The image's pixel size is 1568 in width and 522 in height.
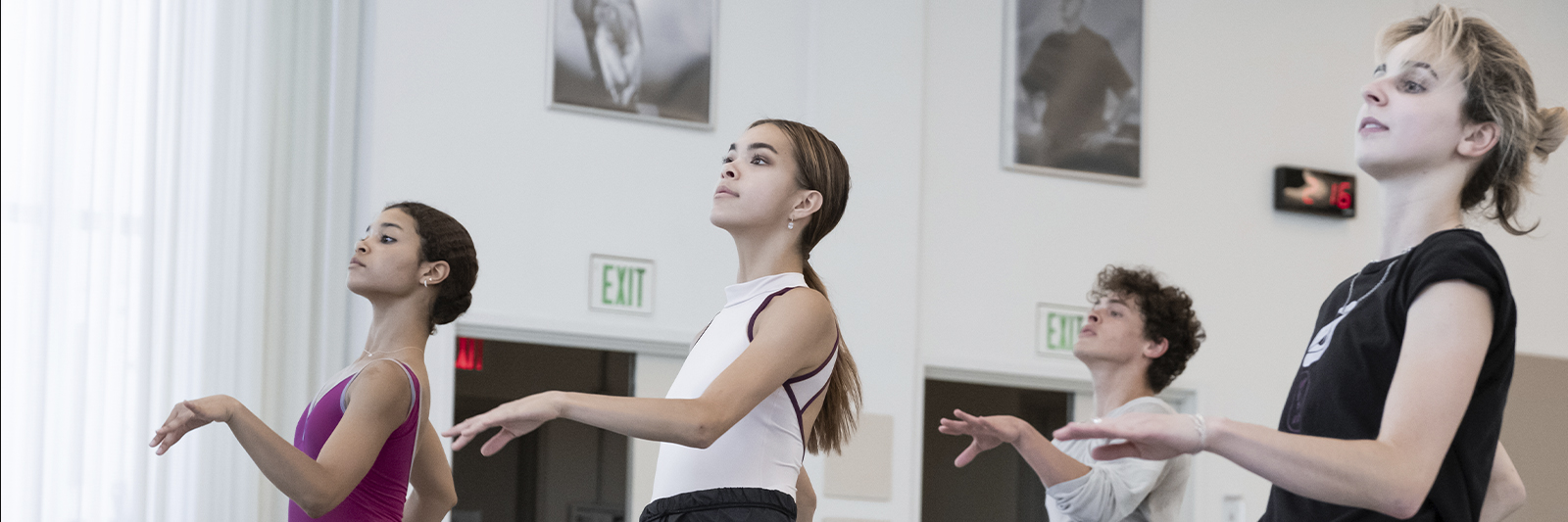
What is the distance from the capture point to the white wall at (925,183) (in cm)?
553

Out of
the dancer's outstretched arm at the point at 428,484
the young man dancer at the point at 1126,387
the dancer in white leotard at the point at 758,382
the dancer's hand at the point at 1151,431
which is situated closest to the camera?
the dancer's hand at the point at 1151,431

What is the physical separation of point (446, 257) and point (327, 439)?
46 centimetres

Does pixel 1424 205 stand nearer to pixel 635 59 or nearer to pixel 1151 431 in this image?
pixel 1151 431

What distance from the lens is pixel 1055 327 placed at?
242 inches

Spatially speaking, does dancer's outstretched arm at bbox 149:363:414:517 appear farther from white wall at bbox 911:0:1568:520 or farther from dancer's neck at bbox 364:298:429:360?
white wall at bbox 911:0:1568:520

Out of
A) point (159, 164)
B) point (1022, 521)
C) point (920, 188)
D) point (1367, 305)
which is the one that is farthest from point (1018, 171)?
point (1367, 305)

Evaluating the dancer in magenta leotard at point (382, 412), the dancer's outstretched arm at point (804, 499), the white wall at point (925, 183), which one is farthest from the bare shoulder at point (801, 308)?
the white wall at point (925, 183)

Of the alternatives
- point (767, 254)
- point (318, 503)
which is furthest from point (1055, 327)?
point (318, 503)

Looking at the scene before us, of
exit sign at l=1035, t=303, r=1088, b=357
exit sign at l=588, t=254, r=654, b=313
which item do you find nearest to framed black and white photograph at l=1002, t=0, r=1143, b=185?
exit sign at l=1035, t=303, r=1088, b=357

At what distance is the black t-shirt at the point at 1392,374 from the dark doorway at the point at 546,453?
446 cm

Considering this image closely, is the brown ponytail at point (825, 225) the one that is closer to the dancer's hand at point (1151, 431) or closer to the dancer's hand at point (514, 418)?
the dancer's hand at point (514, 418)

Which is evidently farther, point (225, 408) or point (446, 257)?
point (446, 257)

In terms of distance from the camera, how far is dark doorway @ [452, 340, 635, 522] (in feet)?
19.3

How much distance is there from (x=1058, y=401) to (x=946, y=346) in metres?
0.91
